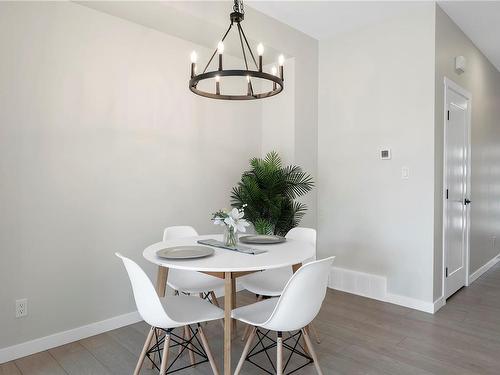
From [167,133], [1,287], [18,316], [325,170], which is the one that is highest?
[167,133]

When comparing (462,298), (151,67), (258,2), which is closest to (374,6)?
(258,2)

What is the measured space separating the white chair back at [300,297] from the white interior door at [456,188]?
211 centimetres

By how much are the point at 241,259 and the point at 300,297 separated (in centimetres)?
41

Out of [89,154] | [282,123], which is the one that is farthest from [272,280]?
[282,123]

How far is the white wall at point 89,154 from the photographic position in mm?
2287

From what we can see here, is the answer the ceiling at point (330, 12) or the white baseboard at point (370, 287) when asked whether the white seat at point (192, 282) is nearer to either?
the white baseboard at point (370, 287)

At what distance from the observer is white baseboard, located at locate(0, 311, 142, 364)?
227 centimetres

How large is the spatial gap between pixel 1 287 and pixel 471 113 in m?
4.62

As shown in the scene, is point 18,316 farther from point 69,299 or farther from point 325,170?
point 325,170

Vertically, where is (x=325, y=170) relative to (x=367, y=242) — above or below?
above

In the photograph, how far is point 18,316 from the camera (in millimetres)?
2305

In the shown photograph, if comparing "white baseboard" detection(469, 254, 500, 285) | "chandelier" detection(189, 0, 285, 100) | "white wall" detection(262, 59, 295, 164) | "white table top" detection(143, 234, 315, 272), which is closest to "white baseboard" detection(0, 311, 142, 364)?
"white table top" detection(143, 234, 315, 272)

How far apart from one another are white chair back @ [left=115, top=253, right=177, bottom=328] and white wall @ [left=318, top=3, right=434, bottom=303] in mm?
2360

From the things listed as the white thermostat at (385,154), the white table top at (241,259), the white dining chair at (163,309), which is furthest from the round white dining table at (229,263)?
the white thermostat at (385,154)
